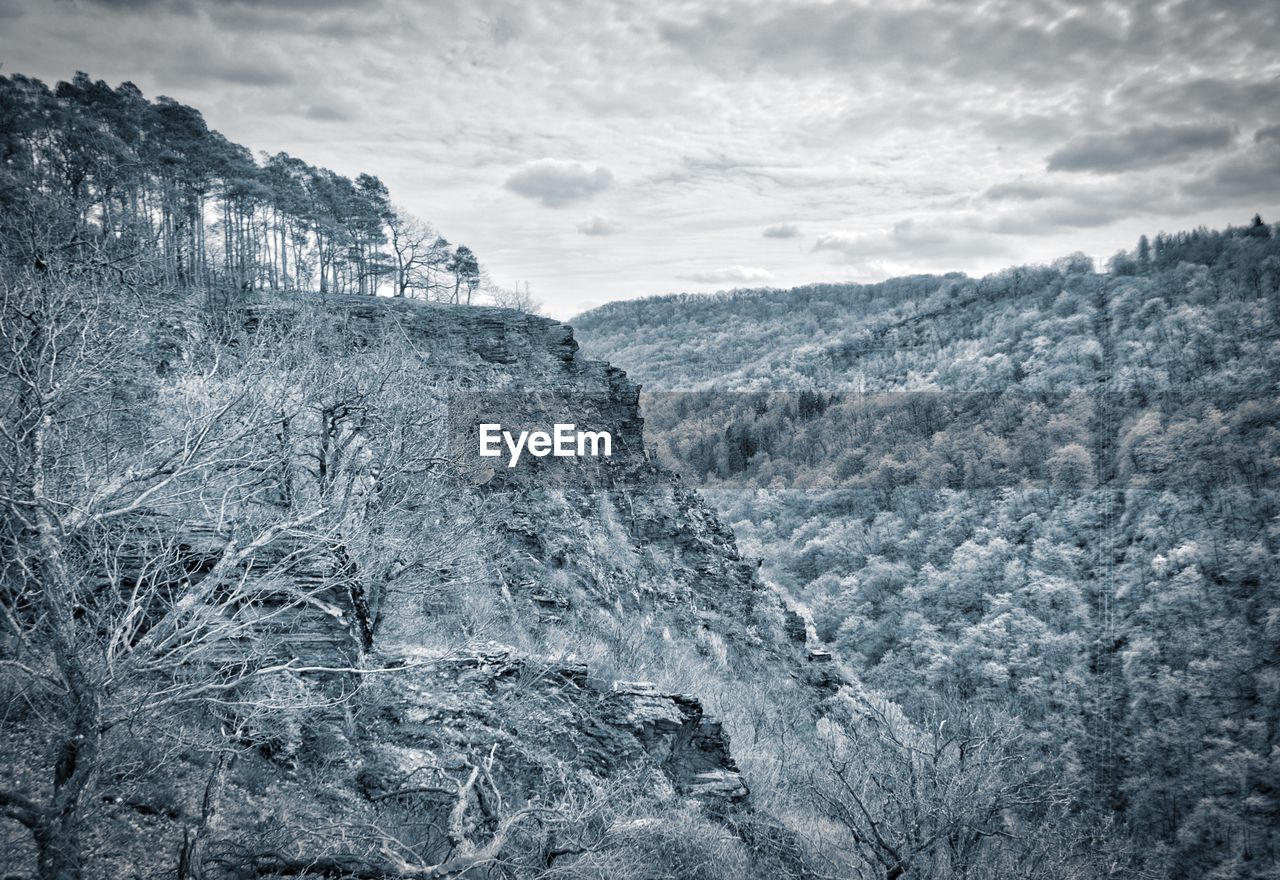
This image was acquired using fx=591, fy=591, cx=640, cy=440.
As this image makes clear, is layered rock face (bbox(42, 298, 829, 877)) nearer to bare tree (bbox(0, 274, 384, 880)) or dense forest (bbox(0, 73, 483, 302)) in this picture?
bare tree (bbox(0, 274, 384, 880))

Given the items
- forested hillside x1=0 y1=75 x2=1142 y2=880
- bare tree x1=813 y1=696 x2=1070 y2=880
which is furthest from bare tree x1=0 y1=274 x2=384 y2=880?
bare tree x1=813 y1=696 x2=1070 y2=880

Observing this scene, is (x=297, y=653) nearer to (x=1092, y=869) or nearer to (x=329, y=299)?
(x=1092, y=869)

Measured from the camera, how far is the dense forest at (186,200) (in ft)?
68.7

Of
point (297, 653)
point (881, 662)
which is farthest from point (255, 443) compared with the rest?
point (881, 662)

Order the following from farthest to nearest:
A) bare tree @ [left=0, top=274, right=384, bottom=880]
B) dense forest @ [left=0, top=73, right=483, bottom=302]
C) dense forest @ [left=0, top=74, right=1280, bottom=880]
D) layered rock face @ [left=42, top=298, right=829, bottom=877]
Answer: dense forest @ [left=0, top=73, right=483, bottom=302], layered rock face @ [left=42, top=298, right=829, bottom=877], dense forest @ [left=0, top=74, right=1280, bottom=880], bare tree @ [left=0, top=274, right=384, bottom=880]

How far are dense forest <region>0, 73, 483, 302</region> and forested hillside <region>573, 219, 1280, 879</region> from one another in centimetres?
3201

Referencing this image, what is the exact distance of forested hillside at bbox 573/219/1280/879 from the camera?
4041 cm

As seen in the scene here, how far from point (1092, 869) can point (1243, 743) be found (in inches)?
1505

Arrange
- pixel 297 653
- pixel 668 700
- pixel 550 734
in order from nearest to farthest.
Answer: pixel 297 653 < pixel 550 734 < pixel 668 700

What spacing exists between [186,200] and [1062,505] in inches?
3026

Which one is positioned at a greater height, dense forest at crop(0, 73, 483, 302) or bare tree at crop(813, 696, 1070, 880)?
dense forest at crop(0, 73, 483, 302)

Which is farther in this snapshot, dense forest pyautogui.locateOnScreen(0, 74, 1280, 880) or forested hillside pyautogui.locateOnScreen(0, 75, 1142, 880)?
dense forest pyautogui.locateOnScreen(0, 74, 1280, 880)

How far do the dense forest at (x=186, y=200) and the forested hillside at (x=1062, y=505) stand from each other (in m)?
32.0

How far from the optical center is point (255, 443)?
936 cm
